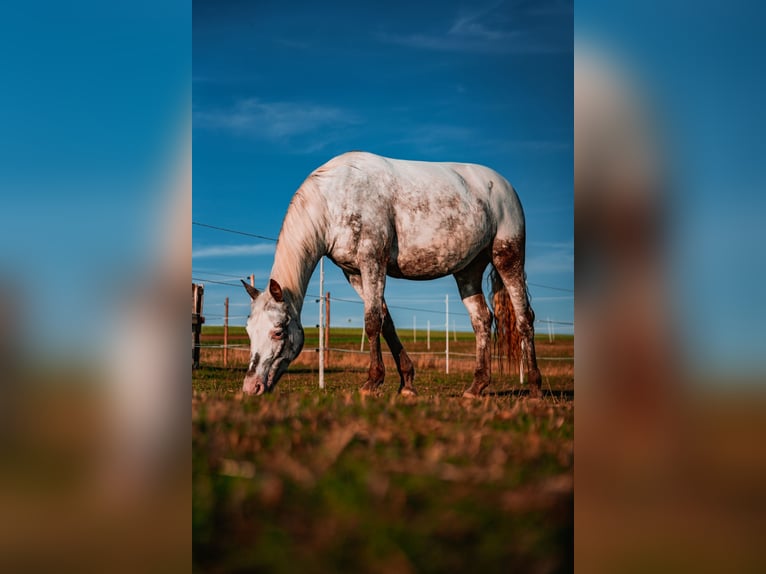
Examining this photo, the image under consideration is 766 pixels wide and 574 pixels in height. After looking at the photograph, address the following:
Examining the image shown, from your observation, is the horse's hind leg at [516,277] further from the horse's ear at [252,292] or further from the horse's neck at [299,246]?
the horse's ear at [252,292]

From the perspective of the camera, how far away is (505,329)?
7137mm

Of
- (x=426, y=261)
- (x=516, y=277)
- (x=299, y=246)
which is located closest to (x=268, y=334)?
(x=299, y=246)

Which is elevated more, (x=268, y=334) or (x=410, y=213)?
(x=410, y=213)

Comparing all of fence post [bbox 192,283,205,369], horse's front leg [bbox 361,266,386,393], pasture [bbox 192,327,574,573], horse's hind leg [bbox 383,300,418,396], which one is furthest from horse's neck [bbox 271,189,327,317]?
fence post [bbox 192,283,205,369]

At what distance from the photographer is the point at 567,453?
1593 millimetres

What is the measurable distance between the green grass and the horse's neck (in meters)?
3.38

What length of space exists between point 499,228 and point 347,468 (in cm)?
533

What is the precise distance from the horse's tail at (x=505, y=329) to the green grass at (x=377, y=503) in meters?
5.13

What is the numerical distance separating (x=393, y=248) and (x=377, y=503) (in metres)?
4.75

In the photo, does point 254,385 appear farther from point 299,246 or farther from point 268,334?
point 299,246

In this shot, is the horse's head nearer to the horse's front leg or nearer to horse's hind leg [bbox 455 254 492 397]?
the horse's front leg
